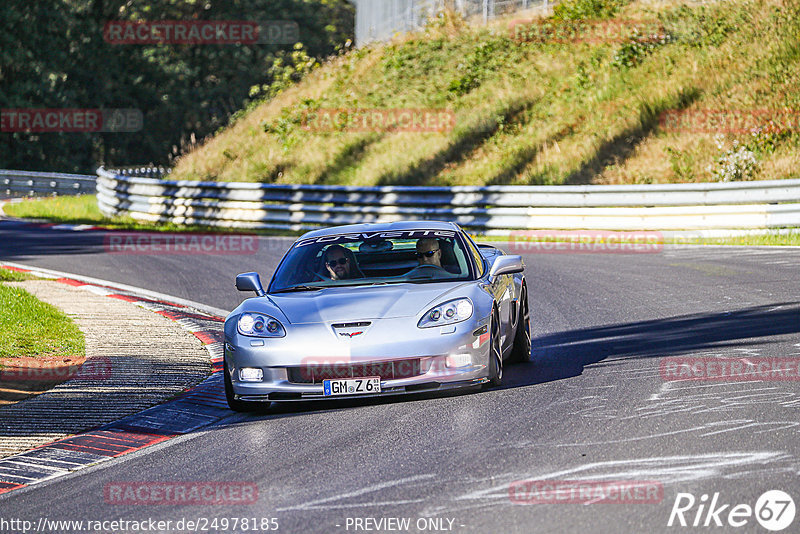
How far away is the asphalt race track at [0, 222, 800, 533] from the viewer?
5445 millimetres

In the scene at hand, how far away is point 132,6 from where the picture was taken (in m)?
62.9

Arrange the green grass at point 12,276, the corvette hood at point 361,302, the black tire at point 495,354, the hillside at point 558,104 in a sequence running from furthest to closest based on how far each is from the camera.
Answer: the hillside at point 558,104
the green grass at point 12,276
the black tire at point 495,354
the corvette hood at point 361,302

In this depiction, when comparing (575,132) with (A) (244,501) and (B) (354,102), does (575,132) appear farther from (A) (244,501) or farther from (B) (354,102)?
(A) (244,501)

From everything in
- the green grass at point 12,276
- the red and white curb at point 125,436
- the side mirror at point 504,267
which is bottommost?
the green grass at point 12,276

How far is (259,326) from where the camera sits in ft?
27.2

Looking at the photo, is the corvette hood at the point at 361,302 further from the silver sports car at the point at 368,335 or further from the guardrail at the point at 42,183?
the guardrail at the point at 42,183

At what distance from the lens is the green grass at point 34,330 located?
10789 millimetres

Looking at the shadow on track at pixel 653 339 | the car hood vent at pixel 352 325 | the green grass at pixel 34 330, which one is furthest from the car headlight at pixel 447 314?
the green grass at pixel 34 330

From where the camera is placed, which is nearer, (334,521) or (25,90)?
(334,521)

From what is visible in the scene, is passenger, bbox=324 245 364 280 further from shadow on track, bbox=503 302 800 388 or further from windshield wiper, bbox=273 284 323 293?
shadow on track, bbox=503 302 800 388

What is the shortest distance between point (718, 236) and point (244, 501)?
16467 millimetres

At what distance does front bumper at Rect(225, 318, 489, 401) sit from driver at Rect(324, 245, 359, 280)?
4.13 feet

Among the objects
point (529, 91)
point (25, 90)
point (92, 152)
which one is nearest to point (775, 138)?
point (529, 91)

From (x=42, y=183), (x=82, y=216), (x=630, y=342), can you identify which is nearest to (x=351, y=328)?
(x=630, y=342)
